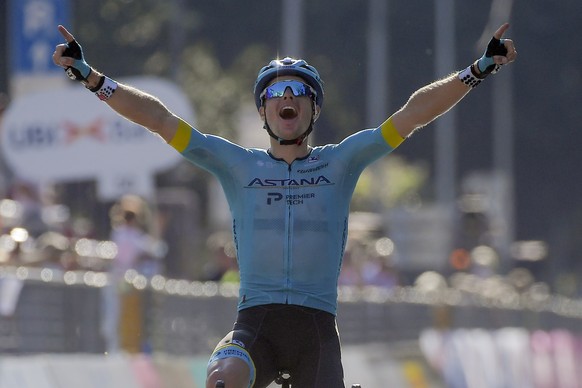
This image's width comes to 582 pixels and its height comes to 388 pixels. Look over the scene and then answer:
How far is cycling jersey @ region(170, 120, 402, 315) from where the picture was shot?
8.16 metres

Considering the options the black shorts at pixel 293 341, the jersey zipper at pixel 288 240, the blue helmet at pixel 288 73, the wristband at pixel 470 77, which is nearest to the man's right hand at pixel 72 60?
the blue helmet at pixel 288 73

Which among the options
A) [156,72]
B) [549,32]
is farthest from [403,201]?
[156,72]

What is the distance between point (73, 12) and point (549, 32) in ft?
69.8

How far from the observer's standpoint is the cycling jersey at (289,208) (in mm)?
8156

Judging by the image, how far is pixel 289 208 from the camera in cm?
823

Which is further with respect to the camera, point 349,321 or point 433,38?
point 433,38

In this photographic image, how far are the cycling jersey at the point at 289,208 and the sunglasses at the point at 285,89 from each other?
0.32 m

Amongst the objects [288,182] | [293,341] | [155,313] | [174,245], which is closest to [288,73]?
[288,182]

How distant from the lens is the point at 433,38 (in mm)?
55156

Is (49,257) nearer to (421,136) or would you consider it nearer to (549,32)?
(549,32)

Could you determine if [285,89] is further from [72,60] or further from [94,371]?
[94,371]

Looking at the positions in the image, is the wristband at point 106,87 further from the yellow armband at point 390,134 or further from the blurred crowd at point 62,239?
the blurred crowd at point 62,239

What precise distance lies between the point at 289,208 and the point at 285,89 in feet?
1.89

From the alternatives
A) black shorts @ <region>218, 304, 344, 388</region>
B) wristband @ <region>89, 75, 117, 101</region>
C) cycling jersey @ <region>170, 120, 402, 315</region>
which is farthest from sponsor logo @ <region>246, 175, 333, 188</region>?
wristband @ <region>89, 75, 117, 101</region>
